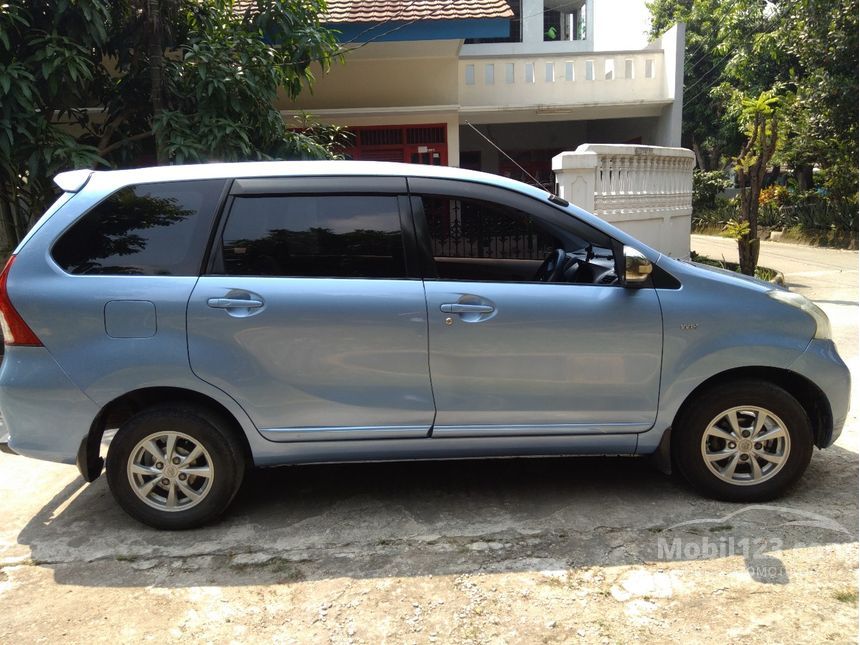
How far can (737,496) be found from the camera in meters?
3.69

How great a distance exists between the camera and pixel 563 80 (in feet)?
48.7

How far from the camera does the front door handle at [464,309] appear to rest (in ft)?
11.4

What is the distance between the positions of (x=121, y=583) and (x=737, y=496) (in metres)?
3.08

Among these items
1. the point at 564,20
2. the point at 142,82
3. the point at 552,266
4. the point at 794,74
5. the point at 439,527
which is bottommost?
the point at 439,527

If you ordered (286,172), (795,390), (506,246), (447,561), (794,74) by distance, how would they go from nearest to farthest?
(447,561), (286,172), (795,390), (506,246), (794,74)

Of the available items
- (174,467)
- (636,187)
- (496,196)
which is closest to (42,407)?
(174,467)

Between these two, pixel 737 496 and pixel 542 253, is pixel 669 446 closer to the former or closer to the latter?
pixel 737 496

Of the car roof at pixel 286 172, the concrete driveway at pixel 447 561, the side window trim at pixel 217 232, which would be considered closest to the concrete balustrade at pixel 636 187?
the concrete driveway at pixel 447 561

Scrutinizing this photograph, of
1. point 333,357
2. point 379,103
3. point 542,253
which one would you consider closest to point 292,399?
point 333,357

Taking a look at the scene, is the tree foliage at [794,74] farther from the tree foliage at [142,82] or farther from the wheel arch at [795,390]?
the wheel arch at [795,390]

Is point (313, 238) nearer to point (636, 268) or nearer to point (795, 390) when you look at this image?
point (636, 268)

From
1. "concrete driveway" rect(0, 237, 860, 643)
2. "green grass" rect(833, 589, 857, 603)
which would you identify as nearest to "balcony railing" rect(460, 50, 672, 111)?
"concrete driveway" rect(0, 237, 860, 643)

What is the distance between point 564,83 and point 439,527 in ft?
43.0

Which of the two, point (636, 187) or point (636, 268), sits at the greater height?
point (636, 187)
